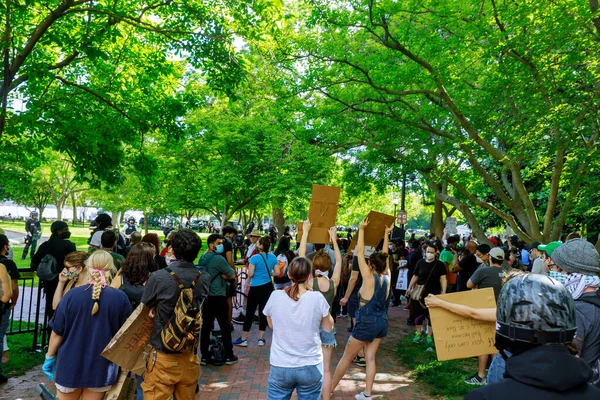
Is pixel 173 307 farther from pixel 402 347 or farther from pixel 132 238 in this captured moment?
pixel 402 347

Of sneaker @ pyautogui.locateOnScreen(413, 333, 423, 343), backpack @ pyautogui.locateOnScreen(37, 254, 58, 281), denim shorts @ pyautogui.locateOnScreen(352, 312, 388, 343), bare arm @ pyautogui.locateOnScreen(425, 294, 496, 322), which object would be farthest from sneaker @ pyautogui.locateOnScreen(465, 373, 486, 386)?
backpack @ pyautogui.locateOnScreen(37, 254, 58, 281)

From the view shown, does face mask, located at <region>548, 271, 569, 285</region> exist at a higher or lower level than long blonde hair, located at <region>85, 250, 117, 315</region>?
higher

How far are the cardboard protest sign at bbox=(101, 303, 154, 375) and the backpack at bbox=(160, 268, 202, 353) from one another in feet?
0.71

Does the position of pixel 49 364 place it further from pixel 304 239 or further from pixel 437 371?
pixel 437 371

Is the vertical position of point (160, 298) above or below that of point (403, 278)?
above

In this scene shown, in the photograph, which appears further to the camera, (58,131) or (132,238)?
(58,131)

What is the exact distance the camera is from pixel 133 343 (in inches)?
154

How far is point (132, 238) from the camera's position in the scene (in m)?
8.59

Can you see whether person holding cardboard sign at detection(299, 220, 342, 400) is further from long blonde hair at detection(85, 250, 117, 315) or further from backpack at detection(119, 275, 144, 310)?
long blonde hair at detection(85, 250, 117, 315)

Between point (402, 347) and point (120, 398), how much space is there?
6.14m

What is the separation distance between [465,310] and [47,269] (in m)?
5.80

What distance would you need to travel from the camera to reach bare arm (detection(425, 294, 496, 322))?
10.1 feet

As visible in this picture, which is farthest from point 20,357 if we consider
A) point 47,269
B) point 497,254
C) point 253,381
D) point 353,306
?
point 497,254

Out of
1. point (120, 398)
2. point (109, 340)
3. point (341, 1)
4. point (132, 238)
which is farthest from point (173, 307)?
point (341, 1)
